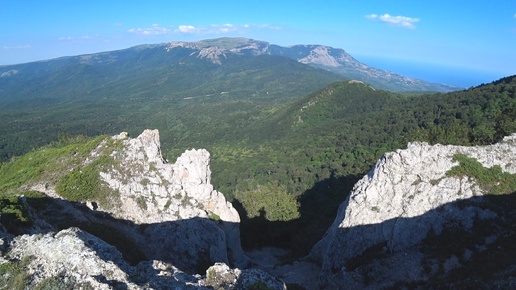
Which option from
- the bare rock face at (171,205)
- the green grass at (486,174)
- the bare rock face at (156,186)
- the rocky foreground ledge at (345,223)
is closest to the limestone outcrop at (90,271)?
the rocky foreground ledge at (345,223)

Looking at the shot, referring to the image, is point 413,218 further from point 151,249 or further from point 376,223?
point 151,249

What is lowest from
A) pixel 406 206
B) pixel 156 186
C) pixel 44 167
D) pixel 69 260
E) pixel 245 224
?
pixel 245 224

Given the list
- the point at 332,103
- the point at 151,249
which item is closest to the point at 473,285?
the point at 151,249

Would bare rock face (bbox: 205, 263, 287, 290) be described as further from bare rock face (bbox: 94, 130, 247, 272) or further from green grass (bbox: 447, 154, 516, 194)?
green grass (bbox: 447, 154, 516, 194)

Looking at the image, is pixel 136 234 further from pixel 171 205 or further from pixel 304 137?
pixel 304 137

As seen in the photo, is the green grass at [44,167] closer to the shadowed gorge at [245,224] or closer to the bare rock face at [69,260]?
the shadowed gorge at [245,224]

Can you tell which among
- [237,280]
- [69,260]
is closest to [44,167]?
[69,260]
